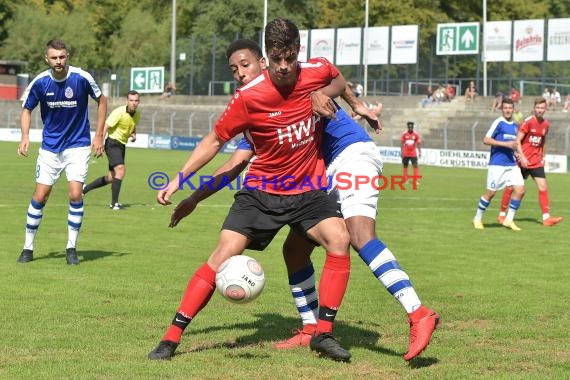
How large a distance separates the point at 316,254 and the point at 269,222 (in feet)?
20.2

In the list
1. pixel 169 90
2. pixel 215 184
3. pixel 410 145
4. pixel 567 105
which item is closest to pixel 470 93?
pixel 567 105

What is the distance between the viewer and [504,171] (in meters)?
17.5

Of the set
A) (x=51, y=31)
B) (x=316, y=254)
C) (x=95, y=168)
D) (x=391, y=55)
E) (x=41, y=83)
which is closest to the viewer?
(x=41, y=83)

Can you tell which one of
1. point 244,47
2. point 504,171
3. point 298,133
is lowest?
point 504,171

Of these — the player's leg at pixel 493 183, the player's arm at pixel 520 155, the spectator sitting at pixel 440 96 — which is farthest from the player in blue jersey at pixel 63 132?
the spectator sitting at pixel 440 96

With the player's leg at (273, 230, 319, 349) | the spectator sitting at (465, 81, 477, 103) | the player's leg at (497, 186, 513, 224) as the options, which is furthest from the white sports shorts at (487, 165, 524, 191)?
the spectator sitting at (465, 81, 477, 103)

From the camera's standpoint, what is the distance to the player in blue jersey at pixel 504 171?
55.9 ft

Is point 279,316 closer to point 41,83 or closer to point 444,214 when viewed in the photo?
point 41,83

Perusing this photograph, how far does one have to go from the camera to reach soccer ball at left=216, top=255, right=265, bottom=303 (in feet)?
22.3

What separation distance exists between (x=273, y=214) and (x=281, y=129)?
598 millimetres

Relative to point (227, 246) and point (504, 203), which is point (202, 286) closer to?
point (227, 246)

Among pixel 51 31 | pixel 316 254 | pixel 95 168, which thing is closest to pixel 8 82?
pixel 51 31

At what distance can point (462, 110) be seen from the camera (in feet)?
171

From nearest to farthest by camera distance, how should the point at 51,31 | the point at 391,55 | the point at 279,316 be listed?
the point at 279,316, the point at 391,55, the point at 51,31
